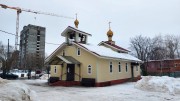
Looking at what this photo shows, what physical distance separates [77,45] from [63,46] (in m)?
2.57

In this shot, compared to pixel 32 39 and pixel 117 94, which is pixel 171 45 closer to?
pixel 117 94

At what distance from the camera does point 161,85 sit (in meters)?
18.4

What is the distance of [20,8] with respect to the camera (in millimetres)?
75188

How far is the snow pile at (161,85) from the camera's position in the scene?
1744 centimetres

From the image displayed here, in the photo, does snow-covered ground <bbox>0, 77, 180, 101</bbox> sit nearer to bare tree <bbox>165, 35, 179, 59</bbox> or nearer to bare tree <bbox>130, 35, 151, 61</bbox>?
bare tree <bbox>130, 35, 151, 61</bbox>

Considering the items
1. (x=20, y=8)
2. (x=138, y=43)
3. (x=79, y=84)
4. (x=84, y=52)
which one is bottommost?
(x=79, y=84)

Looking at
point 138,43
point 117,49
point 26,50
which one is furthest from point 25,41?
point 117,49

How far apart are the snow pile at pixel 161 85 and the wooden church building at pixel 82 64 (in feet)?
16.5

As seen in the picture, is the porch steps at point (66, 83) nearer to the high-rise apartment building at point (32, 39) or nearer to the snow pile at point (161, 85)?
the snow pile at point (161, 85)

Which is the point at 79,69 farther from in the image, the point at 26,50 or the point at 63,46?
the point at 26,50

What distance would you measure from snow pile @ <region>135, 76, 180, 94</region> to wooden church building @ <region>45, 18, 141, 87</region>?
5.04 m

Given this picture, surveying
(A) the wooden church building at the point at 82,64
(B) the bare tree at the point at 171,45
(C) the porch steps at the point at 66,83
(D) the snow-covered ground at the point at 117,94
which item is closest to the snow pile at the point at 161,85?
(D) the snow-covered ground at the point at 117,94

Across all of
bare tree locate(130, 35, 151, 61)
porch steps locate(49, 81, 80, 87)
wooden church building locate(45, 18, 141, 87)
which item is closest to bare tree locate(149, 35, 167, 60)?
bare tree locate(130, 35, 151, 61)

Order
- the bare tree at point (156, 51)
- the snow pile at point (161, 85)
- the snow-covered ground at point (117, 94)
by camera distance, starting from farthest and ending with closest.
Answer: the bare tree at point (156, 51), the snow pile at point (161, 85), the snow-covered ground at point (117, 94)
